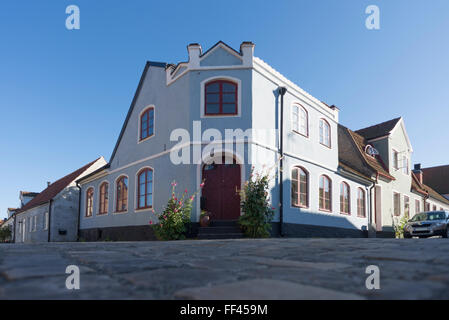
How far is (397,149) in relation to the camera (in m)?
24.2

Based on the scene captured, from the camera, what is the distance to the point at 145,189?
15305mm

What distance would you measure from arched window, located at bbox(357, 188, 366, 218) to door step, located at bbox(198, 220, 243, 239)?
917 cm

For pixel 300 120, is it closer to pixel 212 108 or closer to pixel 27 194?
pixel 212 108

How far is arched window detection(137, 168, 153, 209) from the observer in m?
14.9

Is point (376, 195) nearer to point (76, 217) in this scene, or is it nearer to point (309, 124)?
point (309, 124)

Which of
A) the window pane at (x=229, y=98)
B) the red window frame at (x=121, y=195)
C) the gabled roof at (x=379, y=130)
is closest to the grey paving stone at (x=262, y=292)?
the window pane at (x=229, y=98)

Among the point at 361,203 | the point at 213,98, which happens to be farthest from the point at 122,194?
the point at 361,203

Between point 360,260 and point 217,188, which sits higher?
point 217,188

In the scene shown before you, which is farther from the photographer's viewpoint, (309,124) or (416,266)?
(309,124)

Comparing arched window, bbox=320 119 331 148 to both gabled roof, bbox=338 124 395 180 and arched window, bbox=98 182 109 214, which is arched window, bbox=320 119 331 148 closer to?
gabled roof, bbox=338 124 395 180

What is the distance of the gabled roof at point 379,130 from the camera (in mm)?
23752
